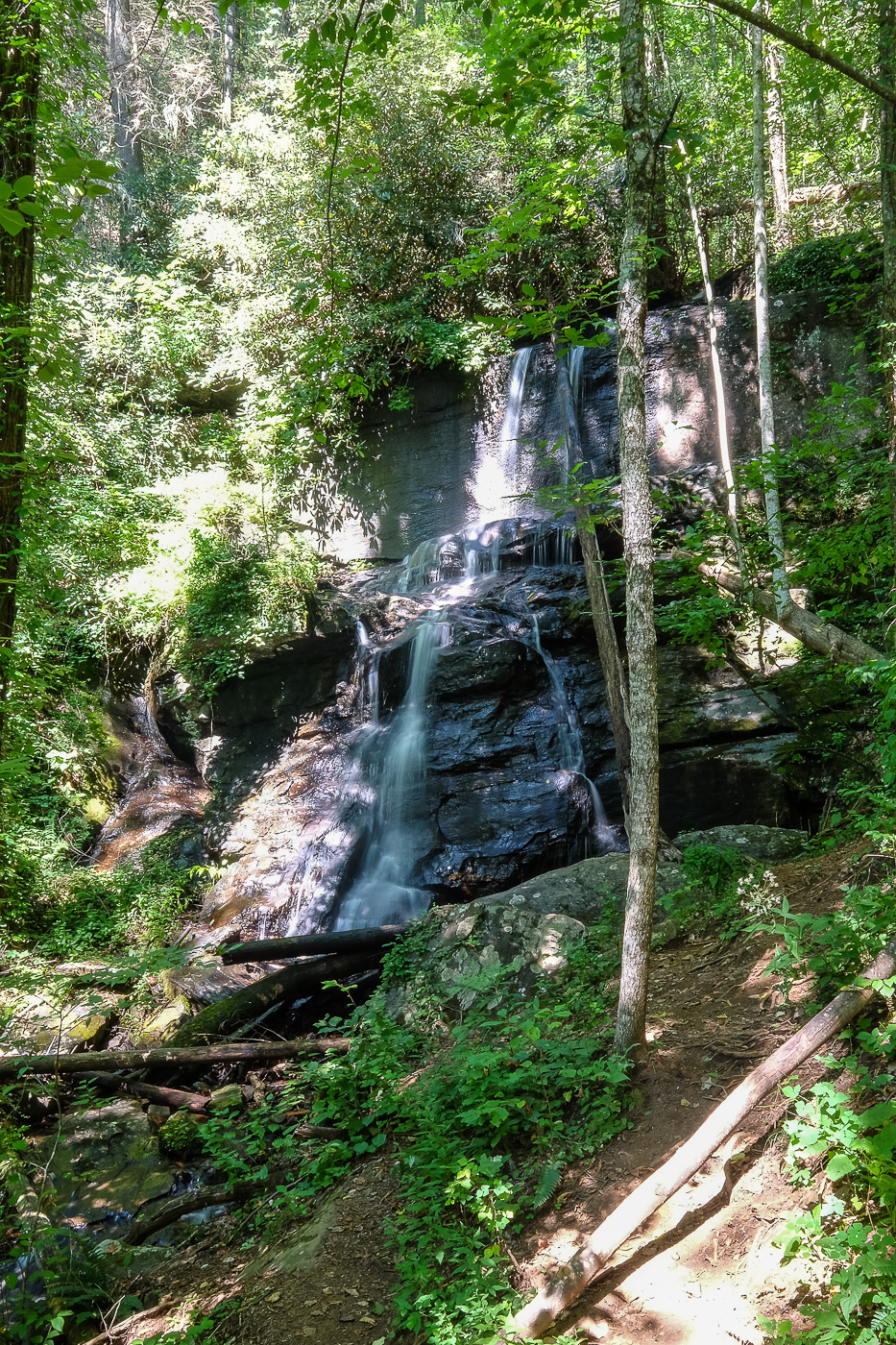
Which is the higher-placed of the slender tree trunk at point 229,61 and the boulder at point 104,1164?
the slender tree trunk at point 229,61

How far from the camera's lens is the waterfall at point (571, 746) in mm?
8812

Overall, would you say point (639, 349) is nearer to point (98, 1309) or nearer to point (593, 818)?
point (98, 1309)

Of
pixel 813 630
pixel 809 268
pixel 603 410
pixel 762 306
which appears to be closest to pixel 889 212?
pixel 813 630

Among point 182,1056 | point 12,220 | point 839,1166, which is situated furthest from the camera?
point 182,1056

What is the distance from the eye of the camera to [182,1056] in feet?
19.6

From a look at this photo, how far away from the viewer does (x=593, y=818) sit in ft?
29.2

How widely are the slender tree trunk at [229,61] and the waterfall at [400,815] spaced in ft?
55.7

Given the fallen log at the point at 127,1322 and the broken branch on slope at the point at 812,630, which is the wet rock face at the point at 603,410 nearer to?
the broken branch on slope at the point at 812,630

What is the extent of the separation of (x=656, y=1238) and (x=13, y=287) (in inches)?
202

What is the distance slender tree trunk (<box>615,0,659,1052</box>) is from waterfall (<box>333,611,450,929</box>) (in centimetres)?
462

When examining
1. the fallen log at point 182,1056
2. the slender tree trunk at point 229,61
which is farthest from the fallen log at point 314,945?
the slender tree trunk at point 229,61

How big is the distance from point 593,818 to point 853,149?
40.4 feet

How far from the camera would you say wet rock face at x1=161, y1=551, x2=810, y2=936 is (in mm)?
8555

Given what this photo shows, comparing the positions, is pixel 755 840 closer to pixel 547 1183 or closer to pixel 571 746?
pixel 571 746
